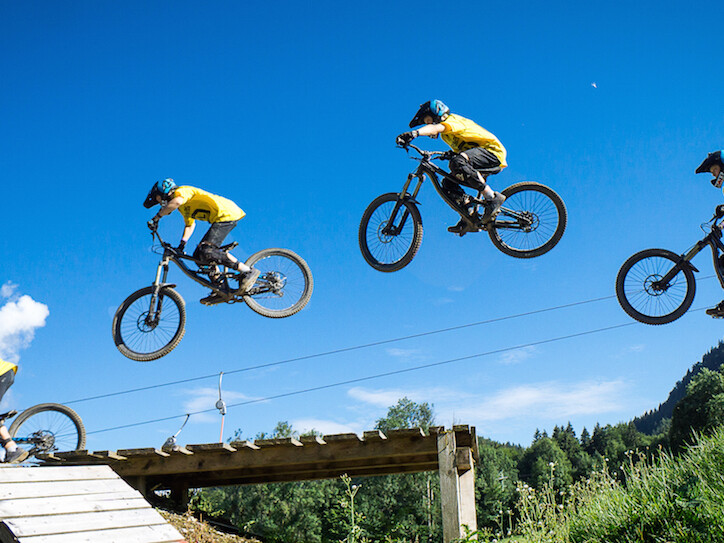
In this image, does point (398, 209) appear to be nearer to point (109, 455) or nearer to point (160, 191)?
point (160, 191)

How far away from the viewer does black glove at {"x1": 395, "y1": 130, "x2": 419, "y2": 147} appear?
272 inches

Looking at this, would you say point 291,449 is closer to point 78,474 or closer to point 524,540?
point 78,474

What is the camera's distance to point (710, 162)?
798 centimetres

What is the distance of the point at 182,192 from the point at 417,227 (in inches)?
125

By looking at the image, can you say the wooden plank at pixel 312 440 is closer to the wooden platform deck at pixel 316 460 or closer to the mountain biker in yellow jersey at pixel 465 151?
the wooden platform deck at pixel 316 460

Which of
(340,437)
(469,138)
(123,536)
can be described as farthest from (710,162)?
(123,536)

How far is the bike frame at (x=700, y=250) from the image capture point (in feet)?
27.0

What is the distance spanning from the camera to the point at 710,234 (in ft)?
27.4

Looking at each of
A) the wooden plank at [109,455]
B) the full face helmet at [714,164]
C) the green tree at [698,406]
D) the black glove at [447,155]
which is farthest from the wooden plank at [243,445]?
the green tree at [698,406]

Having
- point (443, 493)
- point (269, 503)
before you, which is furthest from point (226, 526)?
point (269, 503)

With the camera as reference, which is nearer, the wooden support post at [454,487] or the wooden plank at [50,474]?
the wooden plank at [50,474]

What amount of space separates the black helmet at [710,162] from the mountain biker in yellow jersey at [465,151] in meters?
2.82

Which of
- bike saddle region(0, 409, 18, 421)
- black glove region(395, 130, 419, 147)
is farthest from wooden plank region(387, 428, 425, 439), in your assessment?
bike saddle region(0, 409, 18, 421)

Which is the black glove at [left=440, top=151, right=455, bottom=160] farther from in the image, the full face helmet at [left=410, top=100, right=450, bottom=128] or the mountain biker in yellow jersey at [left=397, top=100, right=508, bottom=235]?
the full face helmet at [left=410, top=100, right=450, bottom=128]
